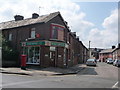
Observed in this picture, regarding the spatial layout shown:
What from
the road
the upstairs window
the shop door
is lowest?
the road

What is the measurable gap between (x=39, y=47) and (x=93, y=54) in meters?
104

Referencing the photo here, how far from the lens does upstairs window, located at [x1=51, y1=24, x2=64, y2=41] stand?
23920mm

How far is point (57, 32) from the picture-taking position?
2436 cm

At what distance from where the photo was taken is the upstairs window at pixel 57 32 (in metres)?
23.9

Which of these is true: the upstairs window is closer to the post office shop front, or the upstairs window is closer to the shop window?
the post office shop front

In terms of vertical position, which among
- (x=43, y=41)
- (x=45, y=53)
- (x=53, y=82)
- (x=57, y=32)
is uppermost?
(x=57, y=32)

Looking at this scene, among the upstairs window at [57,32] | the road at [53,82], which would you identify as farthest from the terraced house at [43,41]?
the road at [53,82]

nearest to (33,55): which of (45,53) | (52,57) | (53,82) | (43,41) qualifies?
(45,53)

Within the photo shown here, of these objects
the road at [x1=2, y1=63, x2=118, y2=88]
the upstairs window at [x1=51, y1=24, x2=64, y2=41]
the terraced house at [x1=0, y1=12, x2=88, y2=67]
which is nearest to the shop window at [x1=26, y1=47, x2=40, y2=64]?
the terraced house at [x1=0, y1=12, x2=88, y2=67]

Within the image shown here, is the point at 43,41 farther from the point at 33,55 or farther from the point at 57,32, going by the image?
the point at 57,32

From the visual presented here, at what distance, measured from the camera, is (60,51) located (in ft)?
80.6

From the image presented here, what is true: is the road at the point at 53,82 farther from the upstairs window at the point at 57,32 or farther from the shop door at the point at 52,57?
the upstairs window at the point at 57,32

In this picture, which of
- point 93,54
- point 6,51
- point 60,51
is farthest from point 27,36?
point 93,54

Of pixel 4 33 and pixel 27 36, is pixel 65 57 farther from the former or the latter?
pixel 4 33
